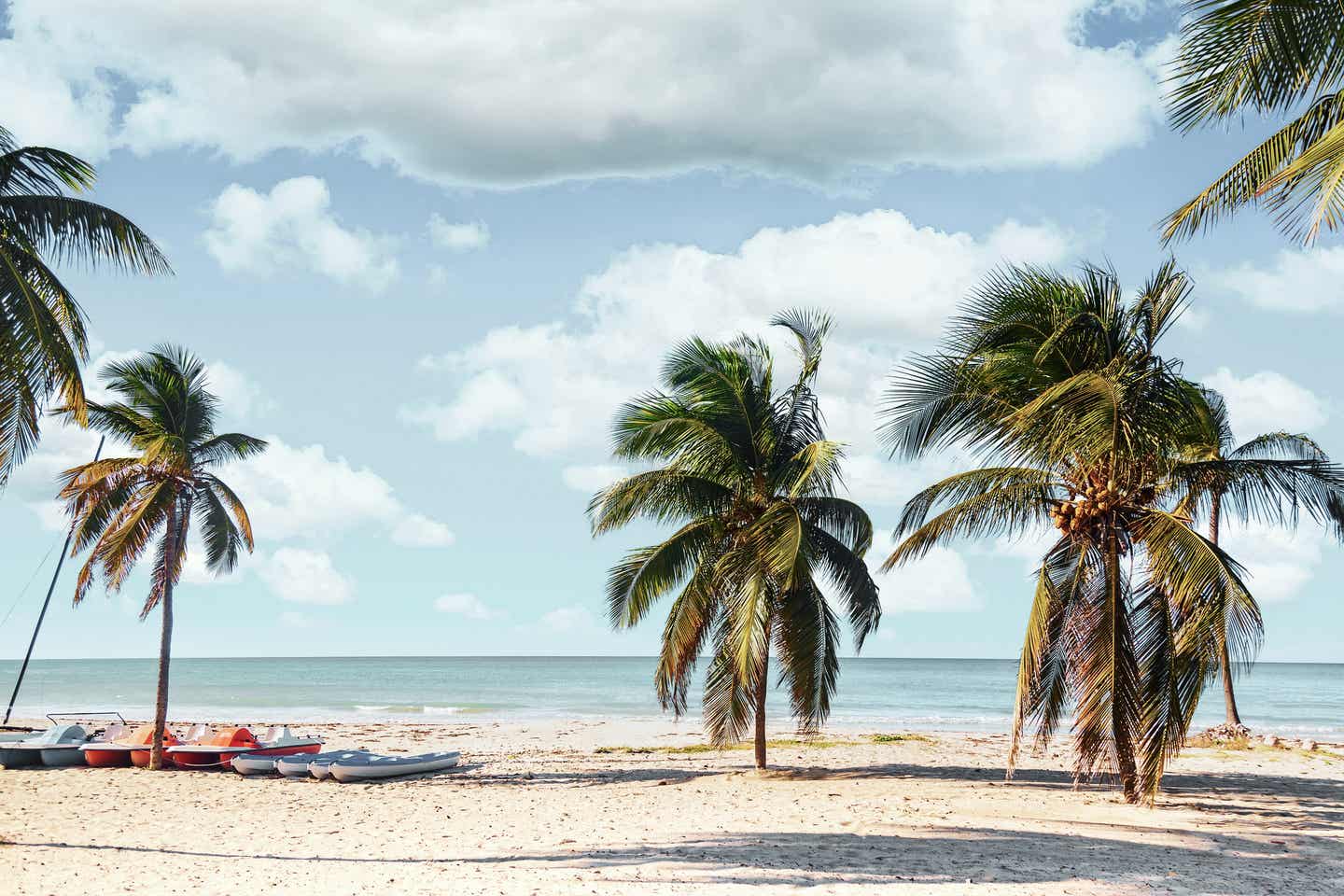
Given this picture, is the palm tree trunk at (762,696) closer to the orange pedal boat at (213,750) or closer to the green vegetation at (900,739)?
the green vegetation at (900,739)

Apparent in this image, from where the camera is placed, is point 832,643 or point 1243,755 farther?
point 1243,755

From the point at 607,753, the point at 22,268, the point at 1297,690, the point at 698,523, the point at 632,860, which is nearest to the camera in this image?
the point at 632,860

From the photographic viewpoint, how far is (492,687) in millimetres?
71000

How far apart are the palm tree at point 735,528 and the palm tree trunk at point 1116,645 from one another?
4171mm

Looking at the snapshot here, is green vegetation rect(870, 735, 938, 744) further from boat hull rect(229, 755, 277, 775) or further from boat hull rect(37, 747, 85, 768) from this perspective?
boat hull rect(37, 747, 85, 768)

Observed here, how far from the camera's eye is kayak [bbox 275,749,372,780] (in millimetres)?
16219

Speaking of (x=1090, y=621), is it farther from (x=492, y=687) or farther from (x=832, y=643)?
(x=492, y=687)

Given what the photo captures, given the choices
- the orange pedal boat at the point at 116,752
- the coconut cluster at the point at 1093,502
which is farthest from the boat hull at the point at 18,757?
the coconut cluster at the point at 1093,502

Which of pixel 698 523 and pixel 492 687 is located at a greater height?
pixel 698 523

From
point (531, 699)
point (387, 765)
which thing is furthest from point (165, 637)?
point (531, 699)

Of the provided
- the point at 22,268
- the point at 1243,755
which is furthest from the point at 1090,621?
the point at 22,268

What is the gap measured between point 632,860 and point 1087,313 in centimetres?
788

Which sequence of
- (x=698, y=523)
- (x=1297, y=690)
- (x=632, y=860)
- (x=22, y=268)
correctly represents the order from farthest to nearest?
1. (x=1297, y=690)
2. (x=698, y=523)
3. (x=22, y=268)
4. (x=632, y=860)

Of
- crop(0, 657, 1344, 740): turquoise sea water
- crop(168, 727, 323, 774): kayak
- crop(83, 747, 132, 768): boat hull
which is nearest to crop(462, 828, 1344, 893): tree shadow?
crop(168, 727, 323, 774): kayak
